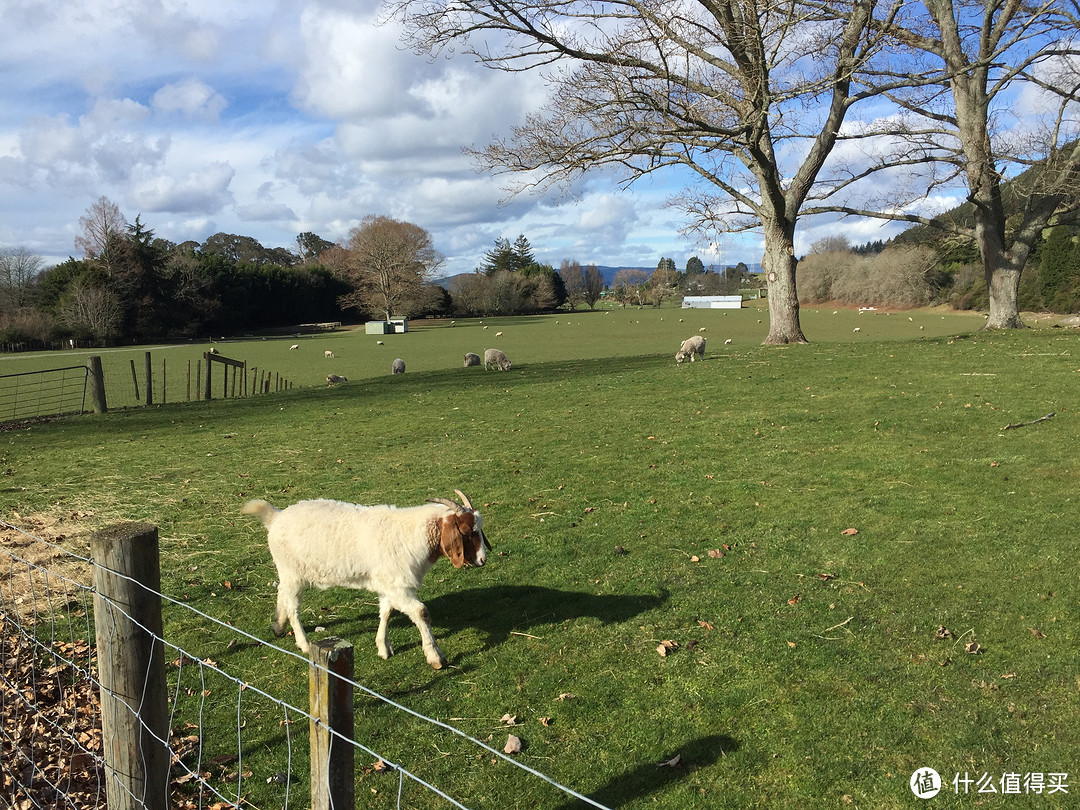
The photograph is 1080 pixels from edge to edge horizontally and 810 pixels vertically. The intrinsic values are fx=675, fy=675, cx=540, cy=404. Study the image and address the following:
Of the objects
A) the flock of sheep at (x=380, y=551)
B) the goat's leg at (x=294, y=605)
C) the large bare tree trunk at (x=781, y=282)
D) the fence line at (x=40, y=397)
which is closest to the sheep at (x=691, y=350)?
the large bare tree trunk at (x=781, y=282)

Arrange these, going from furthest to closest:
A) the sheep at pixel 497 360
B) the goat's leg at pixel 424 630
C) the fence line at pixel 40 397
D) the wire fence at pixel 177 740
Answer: the sheep at pixel 497 360 < the fence line at pixel 40 397 < the goat's leg at pixel 424 630 < the wire fence at pixel 177 740

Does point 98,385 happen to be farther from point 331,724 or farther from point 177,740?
point 331,724

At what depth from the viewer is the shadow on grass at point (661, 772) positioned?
414cm

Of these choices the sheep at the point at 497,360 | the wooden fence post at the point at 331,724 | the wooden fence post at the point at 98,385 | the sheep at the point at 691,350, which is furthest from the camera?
the sheep at the point at 497,360

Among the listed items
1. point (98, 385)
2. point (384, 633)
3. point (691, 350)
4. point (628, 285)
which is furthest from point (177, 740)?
point (628, 285)

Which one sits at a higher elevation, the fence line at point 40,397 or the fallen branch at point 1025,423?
the fence line at point 40,397

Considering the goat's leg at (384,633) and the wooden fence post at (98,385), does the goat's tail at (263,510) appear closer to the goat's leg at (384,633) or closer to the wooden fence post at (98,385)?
the goat's leg at (384,633)

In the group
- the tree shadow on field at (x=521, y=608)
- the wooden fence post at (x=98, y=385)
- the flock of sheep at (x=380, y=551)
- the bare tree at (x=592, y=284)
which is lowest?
the tree shadow on field at (x=521, y=608)

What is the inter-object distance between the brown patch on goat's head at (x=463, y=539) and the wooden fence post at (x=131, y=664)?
8.13 feet

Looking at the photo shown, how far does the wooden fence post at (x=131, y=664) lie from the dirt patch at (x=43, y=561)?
324 centimetres

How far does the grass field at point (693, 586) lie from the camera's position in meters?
4.41

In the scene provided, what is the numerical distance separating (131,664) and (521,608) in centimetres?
378

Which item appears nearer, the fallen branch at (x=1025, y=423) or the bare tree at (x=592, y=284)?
the fallen branch at (x=1025, y=423)

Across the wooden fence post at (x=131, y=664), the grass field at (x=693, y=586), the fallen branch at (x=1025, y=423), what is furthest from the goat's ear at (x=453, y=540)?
the fallen branch at (x=1025, y=423)
